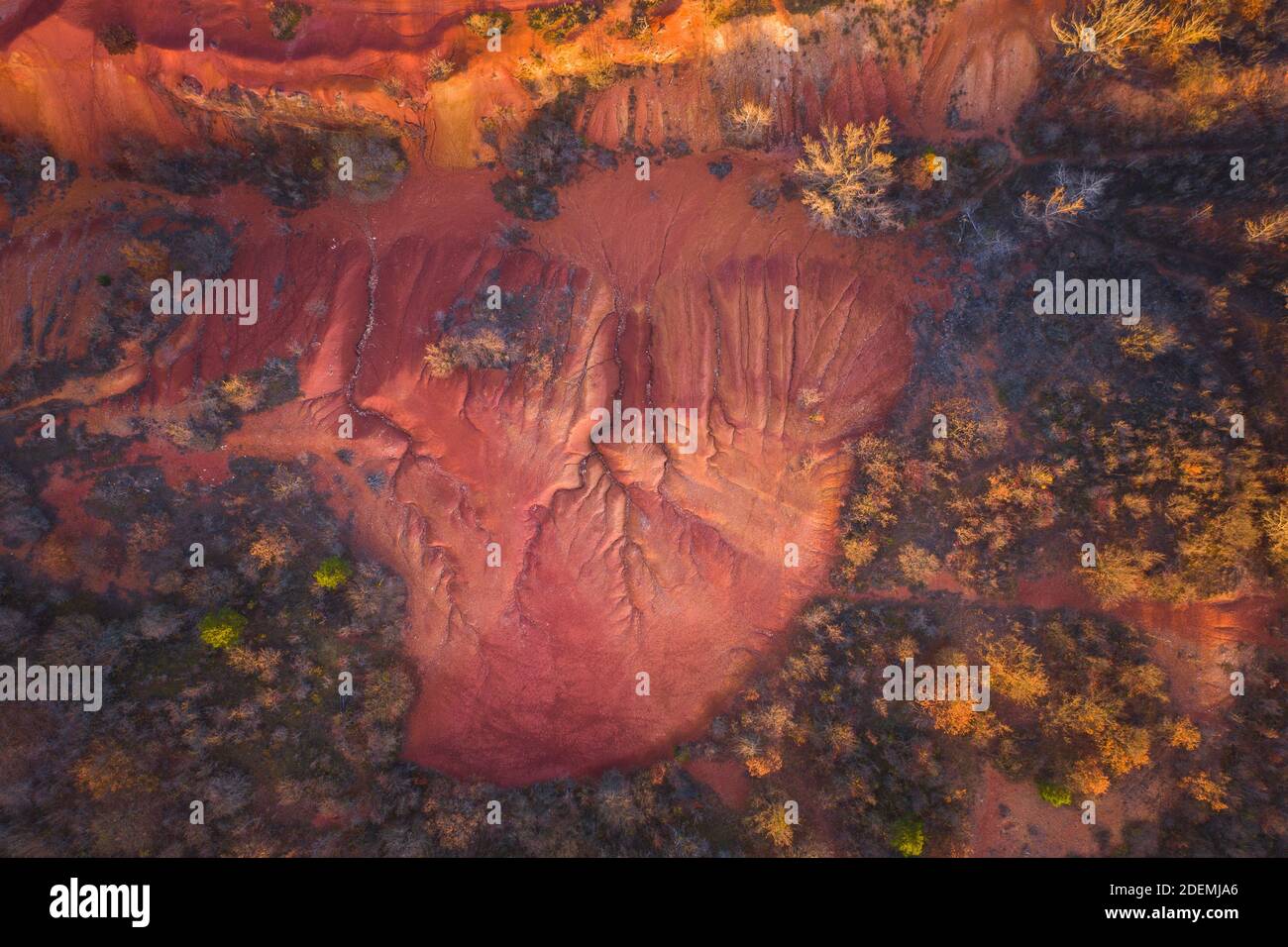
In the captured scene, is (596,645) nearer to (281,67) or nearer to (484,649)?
(484,649)

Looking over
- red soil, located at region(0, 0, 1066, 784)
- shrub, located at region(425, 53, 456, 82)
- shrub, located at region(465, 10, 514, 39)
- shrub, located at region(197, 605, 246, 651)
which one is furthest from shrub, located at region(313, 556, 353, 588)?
shrub, located at region(465, 10, 514, 39)

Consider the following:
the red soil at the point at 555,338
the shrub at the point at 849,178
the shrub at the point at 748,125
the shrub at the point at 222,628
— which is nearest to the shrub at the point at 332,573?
the red soil at the point at 555,338

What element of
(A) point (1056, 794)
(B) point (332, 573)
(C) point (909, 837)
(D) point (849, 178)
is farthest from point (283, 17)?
(A) point (1056, 794)

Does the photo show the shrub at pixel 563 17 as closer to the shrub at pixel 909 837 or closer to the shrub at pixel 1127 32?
the shrub at pixel 1127 32

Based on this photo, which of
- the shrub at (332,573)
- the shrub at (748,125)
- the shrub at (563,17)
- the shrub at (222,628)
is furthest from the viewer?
the shrub at (748,125)

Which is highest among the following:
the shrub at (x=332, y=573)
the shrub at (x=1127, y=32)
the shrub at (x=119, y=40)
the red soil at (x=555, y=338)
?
the shrub at (x=119, y=40)

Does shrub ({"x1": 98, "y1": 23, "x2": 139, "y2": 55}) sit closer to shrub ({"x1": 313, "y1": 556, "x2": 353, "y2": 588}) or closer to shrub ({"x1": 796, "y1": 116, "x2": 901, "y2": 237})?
shrub ({"x1": 313, "y1": 556, "x2": 353, "y2": 588})

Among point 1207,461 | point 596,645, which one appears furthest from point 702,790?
point 1207,461
